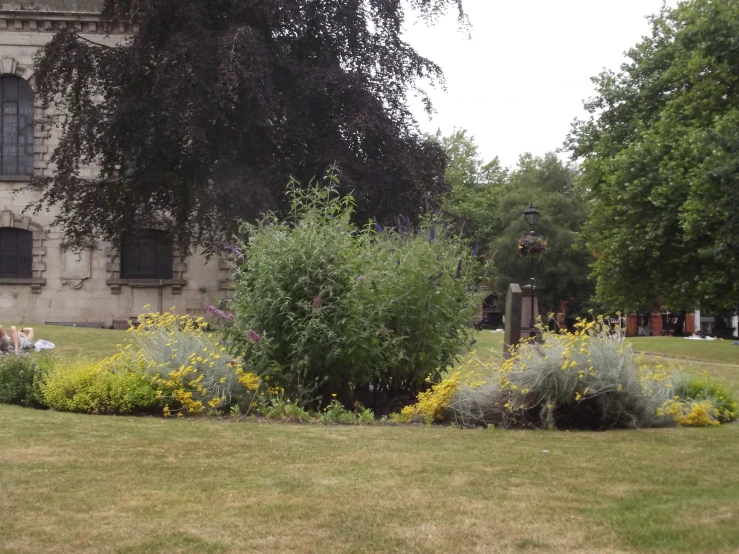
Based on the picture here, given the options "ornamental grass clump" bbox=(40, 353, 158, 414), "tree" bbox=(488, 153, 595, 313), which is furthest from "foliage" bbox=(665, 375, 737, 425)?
"tree" bbox=(488, 153, 595, 313)

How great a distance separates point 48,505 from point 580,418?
5992 mm

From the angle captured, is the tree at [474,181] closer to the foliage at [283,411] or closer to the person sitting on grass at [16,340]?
the person sitting on grass at [16,340]

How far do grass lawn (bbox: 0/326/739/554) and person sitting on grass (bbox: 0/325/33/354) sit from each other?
9759 mm

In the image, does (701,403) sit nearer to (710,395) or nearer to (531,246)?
(710,395)

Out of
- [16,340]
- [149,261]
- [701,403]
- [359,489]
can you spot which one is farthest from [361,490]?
[149,261]

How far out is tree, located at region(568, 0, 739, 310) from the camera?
28562mm

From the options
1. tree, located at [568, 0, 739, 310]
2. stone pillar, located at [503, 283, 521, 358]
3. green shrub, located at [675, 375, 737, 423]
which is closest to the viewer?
green shrub, located at [675, 375, 737, 423]

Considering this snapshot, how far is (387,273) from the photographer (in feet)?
37.3

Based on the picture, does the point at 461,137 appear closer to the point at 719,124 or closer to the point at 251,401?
the point at 719,124

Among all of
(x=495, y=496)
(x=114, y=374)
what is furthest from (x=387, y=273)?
(x=495, y=496)

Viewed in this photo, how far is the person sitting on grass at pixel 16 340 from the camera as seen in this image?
18.6 metres

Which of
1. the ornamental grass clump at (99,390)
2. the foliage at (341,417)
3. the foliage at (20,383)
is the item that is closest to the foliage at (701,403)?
the foliage at (341,417)

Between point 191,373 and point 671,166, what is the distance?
25.3 meters

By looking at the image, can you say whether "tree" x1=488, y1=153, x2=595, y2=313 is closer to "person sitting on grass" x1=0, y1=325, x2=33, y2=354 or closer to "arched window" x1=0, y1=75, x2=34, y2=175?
"arched window" x1=0, y1=75, x2=34, y2=175
